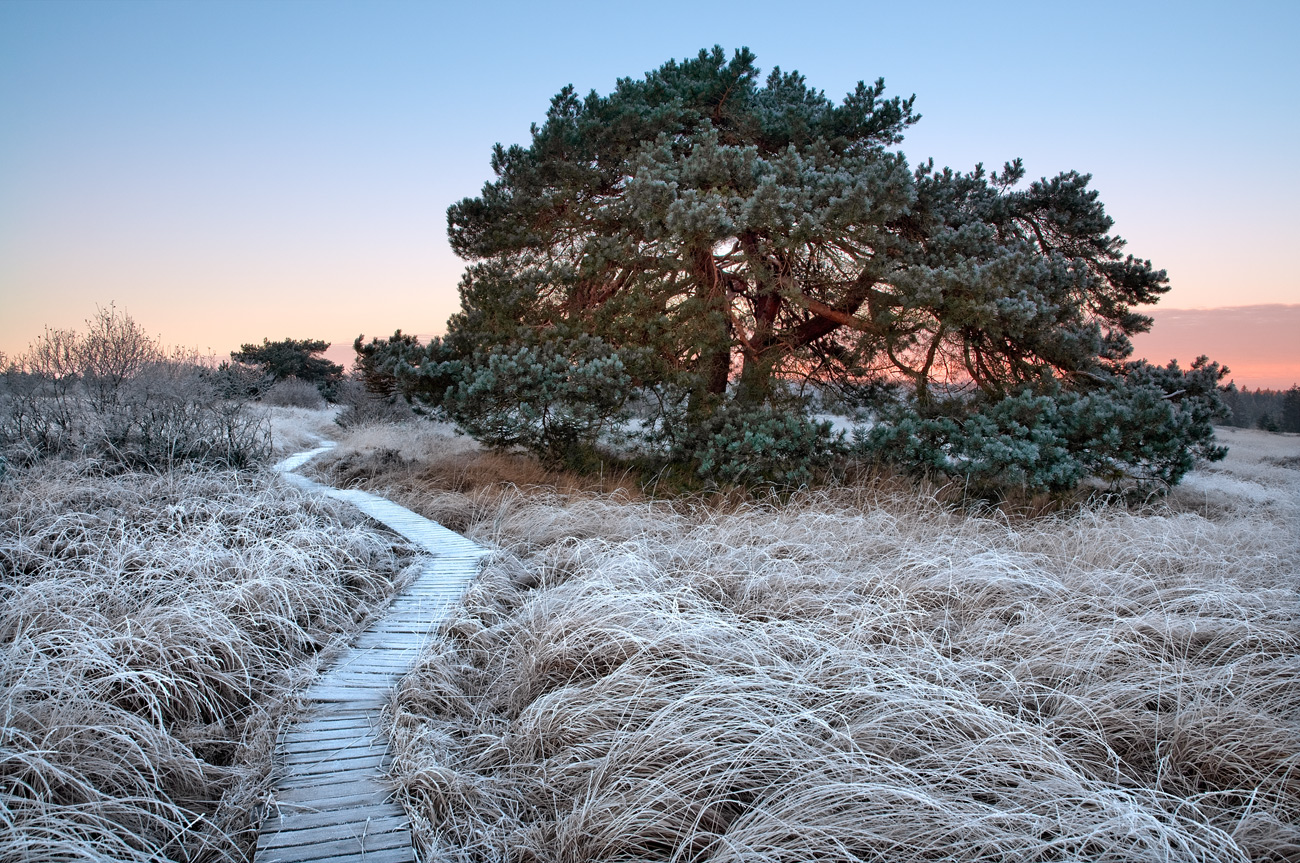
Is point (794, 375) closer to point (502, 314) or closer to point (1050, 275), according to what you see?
point (1050, 275)

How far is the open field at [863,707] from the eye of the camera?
2.21m

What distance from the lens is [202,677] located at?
3207mm

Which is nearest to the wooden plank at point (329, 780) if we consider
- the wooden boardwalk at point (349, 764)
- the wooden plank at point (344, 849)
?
the wooden boardwalk at point (349, 764)

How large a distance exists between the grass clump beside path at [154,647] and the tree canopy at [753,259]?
360 centimetres

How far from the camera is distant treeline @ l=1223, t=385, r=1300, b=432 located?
695 inches

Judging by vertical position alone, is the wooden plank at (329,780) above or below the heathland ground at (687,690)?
below

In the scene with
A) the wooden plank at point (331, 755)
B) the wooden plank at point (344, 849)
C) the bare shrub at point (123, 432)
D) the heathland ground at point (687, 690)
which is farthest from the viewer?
the bare shrub at point (123, 432)

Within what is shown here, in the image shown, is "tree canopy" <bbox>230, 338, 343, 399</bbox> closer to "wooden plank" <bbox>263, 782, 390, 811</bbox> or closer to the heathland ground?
the heathland ground

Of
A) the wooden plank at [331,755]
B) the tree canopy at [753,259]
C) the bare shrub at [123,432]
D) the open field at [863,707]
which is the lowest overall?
the wooden plank at [331,755]

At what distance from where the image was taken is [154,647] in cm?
315

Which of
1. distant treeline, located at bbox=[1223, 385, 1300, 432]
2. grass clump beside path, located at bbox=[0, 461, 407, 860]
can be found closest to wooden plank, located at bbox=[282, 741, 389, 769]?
grass clump beside path, located at bbox=[0, 461, 407, 860]

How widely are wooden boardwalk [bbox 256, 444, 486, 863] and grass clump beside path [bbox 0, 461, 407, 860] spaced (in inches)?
4.4

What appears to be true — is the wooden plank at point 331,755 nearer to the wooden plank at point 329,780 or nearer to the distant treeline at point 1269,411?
the wooden plank at point 329,780

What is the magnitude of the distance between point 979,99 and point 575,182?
17.9 ft
